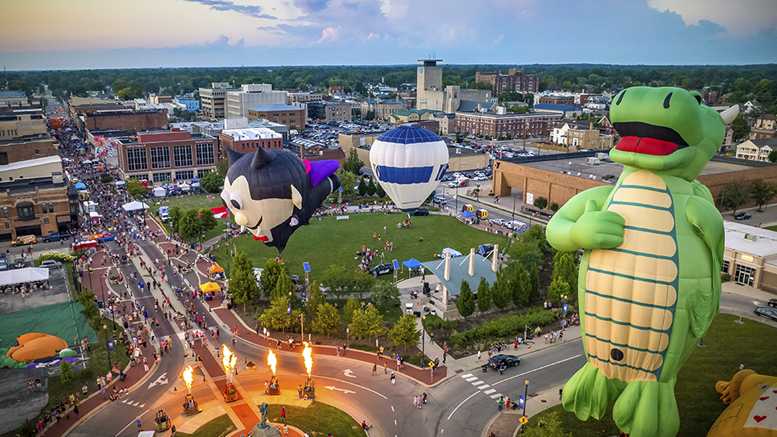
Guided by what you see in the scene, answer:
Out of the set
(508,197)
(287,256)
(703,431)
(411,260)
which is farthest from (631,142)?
(508,197)

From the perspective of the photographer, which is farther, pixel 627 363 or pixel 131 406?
pixel 131 406

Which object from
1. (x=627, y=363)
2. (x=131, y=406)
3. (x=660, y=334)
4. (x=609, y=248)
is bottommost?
(x=131, y=406)

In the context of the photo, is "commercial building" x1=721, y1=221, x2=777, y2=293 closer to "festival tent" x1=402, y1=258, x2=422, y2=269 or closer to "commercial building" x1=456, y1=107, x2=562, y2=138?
"festival tent" x1=402, y1=258, x2=422, y2=269

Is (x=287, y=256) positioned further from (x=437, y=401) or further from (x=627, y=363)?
(x=627, y=363)

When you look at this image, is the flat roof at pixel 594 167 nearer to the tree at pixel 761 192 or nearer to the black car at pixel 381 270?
the tree at pixel 761 192

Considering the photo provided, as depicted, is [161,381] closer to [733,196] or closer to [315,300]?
[315,300]

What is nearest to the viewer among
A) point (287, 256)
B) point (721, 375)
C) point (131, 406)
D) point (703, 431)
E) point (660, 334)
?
point (660, 334)

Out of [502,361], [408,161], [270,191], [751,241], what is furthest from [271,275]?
[751,241]
